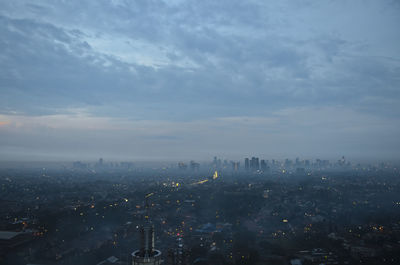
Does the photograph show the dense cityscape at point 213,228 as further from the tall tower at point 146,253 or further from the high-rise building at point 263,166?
the high-rise building at point 263,166

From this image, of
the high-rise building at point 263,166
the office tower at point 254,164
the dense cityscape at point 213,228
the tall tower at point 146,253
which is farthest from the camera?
the office tower at point 254,164

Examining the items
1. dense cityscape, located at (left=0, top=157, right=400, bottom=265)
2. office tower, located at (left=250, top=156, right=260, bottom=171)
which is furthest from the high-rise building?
dense cityscape, located at (left=0, top=157, right=400, bottom=265)

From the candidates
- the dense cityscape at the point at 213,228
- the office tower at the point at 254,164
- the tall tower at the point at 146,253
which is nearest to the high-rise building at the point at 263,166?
the office tower at the point at 254,164

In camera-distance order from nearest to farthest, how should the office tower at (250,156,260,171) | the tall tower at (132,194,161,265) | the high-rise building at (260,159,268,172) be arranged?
the tall tower at (132,194,161,265) → the high-rise building at (260,159,268,172) → the office tower at (250,156,260,171)

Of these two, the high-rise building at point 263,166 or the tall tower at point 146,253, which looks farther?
the high-rise building at point 263,166

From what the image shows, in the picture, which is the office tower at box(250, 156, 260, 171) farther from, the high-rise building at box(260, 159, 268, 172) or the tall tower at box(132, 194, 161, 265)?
the tall tower at box(132, 194, 161, 265)

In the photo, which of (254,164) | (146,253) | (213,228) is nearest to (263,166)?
(254,164)

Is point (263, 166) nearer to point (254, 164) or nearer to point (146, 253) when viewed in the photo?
point (254, 164)

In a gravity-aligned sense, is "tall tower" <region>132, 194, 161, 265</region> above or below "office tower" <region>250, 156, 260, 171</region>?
above

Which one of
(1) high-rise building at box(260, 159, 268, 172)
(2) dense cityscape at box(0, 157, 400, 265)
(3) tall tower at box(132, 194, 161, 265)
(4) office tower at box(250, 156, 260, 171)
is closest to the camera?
(3) tall tower at box(132, 194, 161, 265)

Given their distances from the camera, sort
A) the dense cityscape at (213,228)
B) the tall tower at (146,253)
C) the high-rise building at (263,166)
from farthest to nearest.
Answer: the high-rise building at (263,166)
the dense cityscape at (213,228)
the tall tower at (146,253)

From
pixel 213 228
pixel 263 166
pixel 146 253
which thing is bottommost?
pixel 213 228

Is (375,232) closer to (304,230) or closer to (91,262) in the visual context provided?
(304,230)
